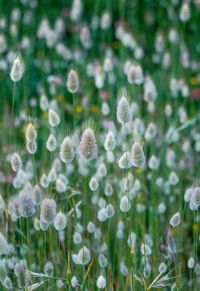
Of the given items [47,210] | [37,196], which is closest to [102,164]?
[37,196]

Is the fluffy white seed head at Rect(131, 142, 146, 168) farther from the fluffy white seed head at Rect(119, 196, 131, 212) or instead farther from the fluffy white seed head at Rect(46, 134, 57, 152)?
the fluffy white seed head at Rect(46, 134, 57, 152)

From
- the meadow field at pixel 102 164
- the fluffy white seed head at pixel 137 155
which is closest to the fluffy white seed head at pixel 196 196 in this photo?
the meadow field at pixel 102 164

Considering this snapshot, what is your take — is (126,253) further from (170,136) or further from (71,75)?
(170,136)

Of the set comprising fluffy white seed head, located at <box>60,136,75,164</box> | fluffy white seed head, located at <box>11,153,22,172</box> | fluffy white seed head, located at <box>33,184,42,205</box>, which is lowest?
fluffy white seed head, located at <box>33,184,42,205</box>

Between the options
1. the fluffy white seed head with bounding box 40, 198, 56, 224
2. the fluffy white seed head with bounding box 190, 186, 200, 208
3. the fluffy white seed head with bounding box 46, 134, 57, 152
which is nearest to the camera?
the fluffy white seed head with bounding box 40, 198, 56, 224

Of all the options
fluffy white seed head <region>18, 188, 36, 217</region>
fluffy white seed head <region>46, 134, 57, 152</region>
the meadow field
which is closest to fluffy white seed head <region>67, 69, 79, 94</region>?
the meadow field

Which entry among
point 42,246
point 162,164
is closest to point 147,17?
point 162,164

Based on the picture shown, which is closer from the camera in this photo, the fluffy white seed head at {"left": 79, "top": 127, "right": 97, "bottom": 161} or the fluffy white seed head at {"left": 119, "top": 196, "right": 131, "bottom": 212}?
the fluffy white seed head at {"left": 79, "top": 127, "right": 97, "bottom": 161}
